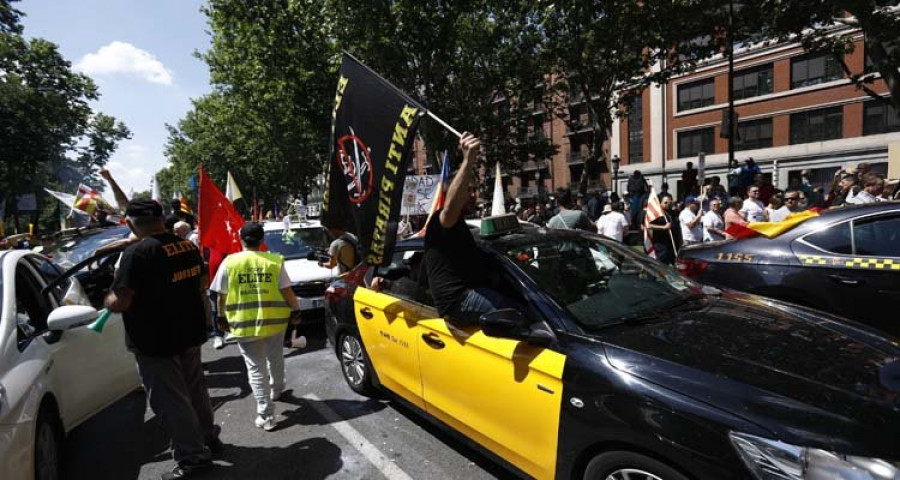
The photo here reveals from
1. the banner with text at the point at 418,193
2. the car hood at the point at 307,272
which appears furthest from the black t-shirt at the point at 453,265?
the banner with text at the point at 418,193

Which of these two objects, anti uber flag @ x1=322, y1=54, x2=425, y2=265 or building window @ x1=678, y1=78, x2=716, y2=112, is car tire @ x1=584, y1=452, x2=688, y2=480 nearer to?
anti uber flag @ x1=322, y1=54, x2=425, y2=265

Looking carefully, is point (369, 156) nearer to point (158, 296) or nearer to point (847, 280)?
point (158, 296)

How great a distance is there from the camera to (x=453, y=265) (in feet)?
10.7

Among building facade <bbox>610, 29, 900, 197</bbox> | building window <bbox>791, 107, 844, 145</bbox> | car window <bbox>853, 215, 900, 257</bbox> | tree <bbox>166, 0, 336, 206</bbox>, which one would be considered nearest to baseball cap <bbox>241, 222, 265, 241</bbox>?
car window <bbox>853, 215, 900, 257</bbox>

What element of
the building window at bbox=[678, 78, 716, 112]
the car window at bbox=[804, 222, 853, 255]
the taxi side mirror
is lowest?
the taxi side mirror

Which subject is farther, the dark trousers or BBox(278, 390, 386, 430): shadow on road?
BBox(278, 390, 386, 430): shadow on road

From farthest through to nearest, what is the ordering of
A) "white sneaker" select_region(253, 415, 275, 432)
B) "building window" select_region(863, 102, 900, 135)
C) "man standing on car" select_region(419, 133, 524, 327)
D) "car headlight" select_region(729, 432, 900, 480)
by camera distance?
"building window" select_region(863, 102, 900, 135)
"white sneaker" select_region(253, 415, 275, 432)
"man standing on car" select_region(419, 133, 524, 327)
"car headlight" select_region(729, 432, 900, 480)

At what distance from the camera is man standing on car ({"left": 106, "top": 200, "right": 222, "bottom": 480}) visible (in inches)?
130

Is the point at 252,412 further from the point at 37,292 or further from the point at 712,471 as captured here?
the point at 712,471

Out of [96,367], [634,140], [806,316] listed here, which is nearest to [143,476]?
[96,367]

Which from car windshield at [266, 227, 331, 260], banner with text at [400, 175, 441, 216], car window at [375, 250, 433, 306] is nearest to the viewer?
car window at [375, 250, 433, 306]

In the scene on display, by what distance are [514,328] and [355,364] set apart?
2470 millimetres

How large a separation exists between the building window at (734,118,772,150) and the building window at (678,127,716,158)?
1.83 meters

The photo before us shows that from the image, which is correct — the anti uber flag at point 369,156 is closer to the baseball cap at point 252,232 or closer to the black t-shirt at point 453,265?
the baseball cap at point 252,232
